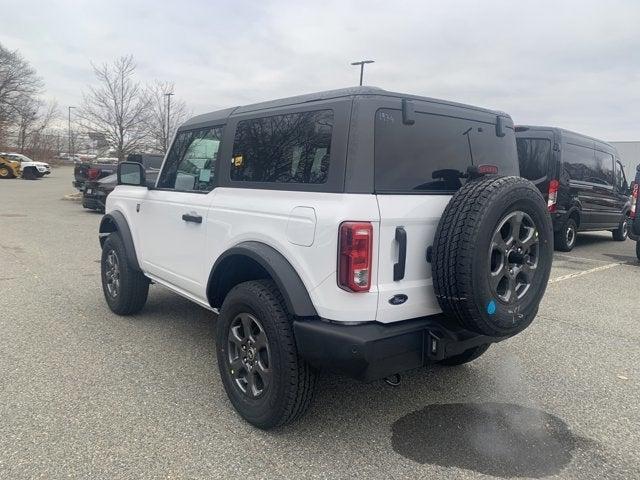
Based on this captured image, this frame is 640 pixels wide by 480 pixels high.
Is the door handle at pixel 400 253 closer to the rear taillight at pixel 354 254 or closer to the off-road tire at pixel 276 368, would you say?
the rear taillight at pixel 354 254

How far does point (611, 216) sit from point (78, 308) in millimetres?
10994

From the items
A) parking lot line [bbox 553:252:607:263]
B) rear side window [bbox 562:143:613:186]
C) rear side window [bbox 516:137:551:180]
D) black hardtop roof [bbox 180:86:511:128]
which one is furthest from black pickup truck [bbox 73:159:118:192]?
parking lot line [bbox 553:252:607:263]

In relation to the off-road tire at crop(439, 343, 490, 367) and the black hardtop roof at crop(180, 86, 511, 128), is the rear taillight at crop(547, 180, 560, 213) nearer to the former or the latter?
the off-road tire at crop(439, 343, 490, 367)

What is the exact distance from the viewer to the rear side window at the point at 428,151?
2.71 meters

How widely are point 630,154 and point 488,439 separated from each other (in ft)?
94.7

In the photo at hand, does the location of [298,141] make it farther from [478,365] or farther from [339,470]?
[478,365]

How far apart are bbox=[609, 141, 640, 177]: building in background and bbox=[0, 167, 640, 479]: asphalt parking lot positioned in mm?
25164

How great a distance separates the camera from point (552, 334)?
4945 millimetres

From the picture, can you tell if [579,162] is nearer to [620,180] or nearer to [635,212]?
[635,212]

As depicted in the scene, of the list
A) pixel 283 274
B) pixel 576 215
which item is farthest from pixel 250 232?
pixel 576 215

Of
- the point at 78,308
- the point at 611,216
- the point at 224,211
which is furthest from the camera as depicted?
the point at 611,216

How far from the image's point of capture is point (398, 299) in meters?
2.67

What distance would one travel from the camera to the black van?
360 inches

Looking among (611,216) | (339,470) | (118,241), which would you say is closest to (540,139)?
(611,216)
